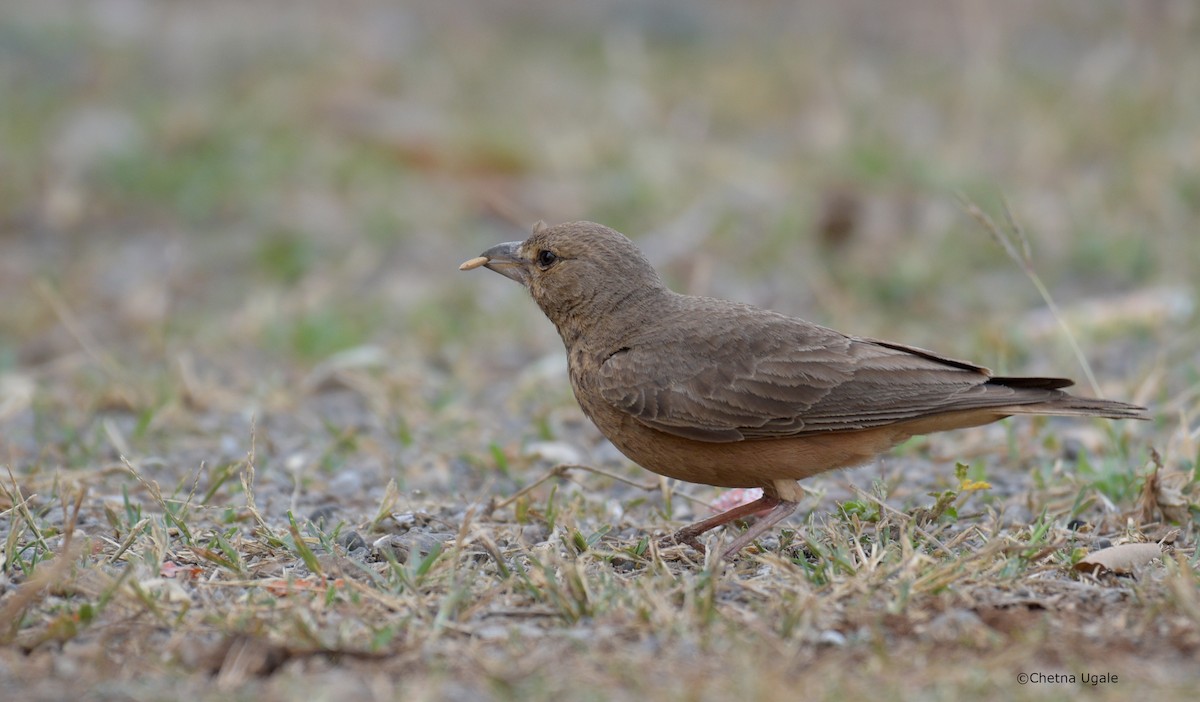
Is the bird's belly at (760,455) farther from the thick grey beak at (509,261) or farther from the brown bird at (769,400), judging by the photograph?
the thick grey beak at (509,261)

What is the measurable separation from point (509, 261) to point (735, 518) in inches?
51.9

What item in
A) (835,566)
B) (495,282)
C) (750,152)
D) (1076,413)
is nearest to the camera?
(835,566)

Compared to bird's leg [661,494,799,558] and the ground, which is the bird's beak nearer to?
the ground

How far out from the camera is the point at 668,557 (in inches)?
157

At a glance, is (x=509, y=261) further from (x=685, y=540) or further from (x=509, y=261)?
(x=685, y=540)

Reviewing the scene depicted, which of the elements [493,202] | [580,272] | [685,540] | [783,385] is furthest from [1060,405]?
[493,202]

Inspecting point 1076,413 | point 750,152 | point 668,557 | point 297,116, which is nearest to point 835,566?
point 668,557

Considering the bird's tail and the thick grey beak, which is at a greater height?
the thick grey beak

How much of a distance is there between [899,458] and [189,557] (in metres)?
2.73

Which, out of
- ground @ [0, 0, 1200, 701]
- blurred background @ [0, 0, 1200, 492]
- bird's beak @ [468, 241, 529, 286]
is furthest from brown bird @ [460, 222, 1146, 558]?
blurred background @ [0, 0, 1200, 492]

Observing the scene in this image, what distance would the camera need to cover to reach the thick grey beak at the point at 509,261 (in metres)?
4.93

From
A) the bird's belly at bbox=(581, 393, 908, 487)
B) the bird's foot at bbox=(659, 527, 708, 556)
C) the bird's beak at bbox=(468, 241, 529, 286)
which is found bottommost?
the bird's foot at bbox=(659, 527, 708, 556)

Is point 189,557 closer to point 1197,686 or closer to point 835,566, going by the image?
point 835,566

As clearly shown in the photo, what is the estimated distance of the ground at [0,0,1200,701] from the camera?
318cm
